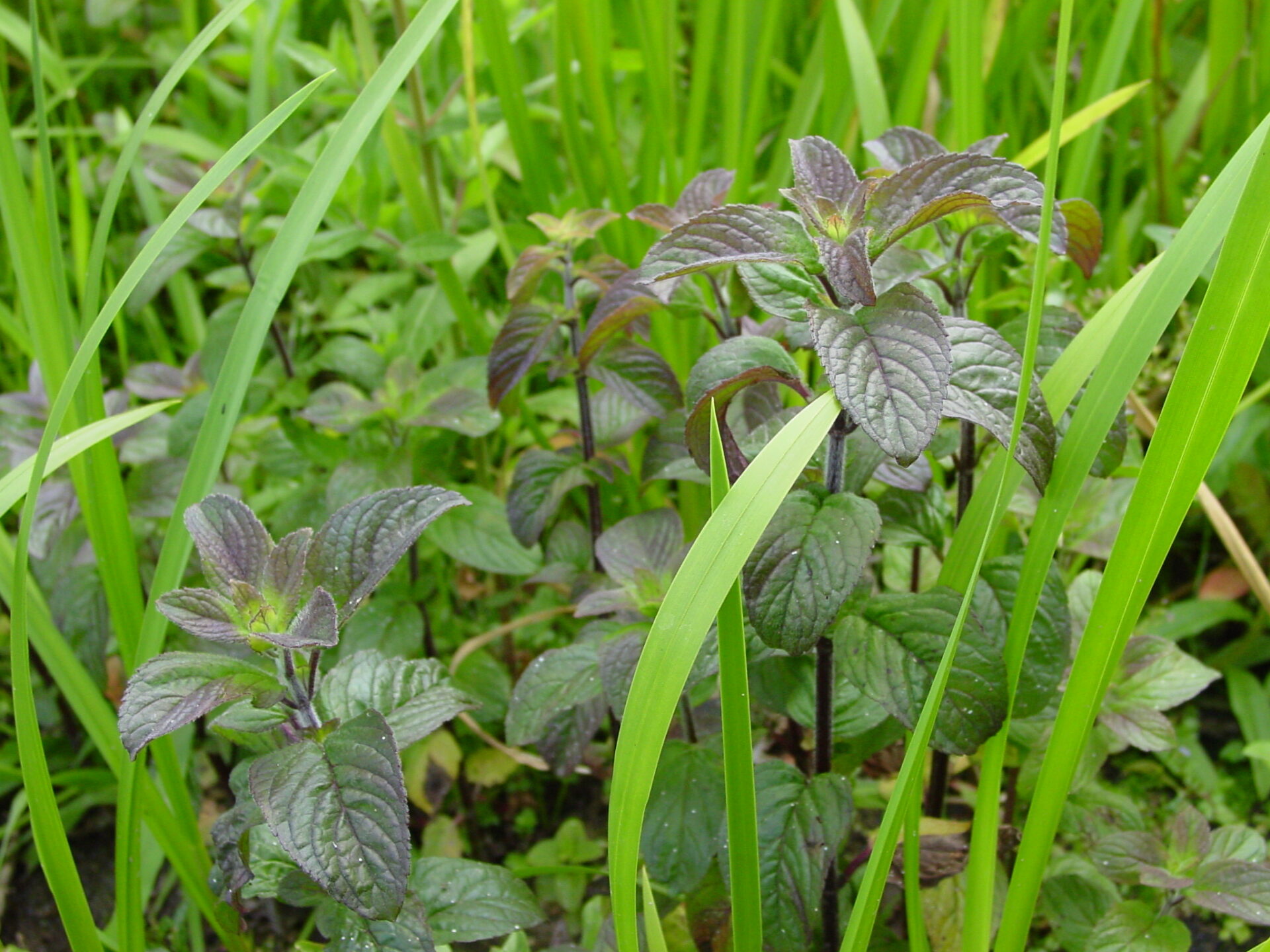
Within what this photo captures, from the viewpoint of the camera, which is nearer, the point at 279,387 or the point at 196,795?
the point at 196,795

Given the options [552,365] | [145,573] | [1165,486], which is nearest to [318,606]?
[552,365]

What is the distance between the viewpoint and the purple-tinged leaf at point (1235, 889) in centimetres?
86

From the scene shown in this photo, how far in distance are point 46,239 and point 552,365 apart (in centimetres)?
74

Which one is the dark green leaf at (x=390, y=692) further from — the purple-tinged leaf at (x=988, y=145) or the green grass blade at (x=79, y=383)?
the purple-tinged leaf at (x=988, y=145)

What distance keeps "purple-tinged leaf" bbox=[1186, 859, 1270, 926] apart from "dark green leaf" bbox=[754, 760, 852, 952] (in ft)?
1.10

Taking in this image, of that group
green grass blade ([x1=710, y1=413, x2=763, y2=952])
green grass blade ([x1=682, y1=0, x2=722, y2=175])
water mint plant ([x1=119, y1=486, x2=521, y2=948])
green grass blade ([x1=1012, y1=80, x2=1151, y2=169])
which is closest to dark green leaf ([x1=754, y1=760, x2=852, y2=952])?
green grass blade ([x1=710, y1=413, x2=763, y2=952])

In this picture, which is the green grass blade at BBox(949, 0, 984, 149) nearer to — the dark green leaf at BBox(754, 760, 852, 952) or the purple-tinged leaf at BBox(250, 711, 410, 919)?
the dark green leaf at BBox(754, 760, 852, 952)

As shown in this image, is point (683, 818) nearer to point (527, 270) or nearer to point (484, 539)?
point (484, 539)

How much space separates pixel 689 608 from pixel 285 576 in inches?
13.0

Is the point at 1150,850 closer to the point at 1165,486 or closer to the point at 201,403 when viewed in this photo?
the point at 1165,486

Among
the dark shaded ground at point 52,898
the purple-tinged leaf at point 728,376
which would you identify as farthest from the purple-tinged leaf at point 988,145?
the dark shaded ground at point 52,898

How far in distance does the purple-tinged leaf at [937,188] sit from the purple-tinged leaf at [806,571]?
0.21m

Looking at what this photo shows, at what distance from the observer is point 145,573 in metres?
1.31

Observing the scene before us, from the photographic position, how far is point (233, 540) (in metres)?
0.78
